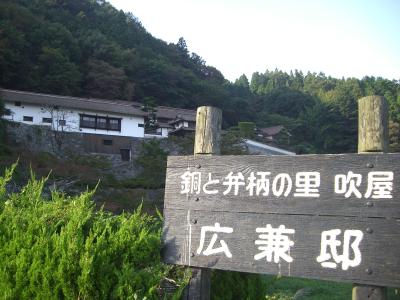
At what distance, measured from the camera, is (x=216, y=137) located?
288 centimetres

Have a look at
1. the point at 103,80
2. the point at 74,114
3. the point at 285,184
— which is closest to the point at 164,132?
the point at 74,114

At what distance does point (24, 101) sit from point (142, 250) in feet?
89.1

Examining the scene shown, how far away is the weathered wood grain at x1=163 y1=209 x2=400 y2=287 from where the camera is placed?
6.98ft

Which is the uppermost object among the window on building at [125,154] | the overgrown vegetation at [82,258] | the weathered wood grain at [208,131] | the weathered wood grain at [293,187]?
the window on building at [125,154]

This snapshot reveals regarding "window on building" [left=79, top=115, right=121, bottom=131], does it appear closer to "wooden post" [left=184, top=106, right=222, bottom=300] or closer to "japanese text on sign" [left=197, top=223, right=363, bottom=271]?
Answer: "wooden post" [left=184, top=106, right=222, bottom=300]

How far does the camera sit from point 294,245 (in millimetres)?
2348

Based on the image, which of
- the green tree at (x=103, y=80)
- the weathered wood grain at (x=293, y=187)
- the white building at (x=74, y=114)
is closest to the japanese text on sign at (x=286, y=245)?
the weathered wood grain at (x=293, y=187)

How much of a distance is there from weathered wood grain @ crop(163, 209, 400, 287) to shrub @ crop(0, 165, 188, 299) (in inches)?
6.1

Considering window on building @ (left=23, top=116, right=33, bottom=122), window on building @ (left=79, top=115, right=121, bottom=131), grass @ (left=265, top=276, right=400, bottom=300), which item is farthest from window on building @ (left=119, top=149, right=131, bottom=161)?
grass @ (left=265, top=276, right=400, bottom=300)

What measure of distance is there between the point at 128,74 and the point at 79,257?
4128 centimetres

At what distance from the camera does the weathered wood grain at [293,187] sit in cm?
220

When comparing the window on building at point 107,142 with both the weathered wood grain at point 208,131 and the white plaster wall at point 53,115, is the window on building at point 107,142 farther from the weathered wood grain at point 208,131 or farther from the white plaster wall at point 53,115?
the weathered wood grain at point 208,131

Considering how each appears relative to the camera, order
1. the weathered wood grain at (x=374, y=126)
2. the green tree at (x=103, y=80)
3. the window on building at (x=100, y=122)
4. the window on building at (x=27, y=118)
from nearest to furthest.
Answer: the weathered wood grain at (x=374, y=126), the window on building at (x=27, y=118), the window on building at (x=100, y=122), the green tree at (x=103, y=80)

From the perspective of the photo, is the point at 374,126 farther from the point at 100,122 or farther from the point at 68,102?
the point at 100,122
